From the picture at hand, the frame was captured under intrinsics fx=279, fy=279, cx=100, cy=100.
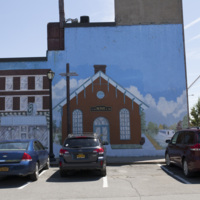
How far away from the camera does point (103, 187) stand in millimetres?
8484

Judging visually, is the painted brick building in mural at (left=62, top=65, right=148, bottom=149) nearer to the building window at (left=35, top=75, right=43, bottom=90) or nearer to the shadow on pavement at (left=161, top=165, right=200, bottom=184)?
the building window at (left=35, top=75, right=43, bottom=90)

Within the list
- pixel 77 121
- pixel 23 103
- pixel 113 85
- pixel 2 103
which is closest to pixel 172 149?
pixel 113 85

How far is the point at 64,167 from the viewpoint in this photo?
10023 mm

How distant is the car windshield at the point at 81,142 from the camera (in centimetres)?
1025

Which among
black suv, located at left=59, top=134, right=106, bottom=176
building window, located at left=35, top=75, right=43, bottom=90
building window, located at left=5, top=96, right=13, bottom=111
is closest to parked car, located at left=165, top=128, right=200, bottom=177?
black suv, located at left=59, top=134, right=106, bottom=176

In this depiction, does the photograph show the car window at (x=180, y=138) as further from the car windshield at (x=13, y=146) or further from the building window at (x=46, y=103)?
the building window at (x=46, y=103)

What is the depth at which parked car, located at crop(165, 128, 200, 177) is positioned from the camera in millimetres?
9445

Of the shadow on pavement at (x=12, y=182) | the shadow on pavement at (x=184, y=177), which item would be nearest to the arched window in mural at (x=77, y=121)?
the shadow on pavement at (x=12, y=182)

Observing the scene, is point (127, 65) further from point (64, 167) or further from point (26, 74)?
point (64, 167)

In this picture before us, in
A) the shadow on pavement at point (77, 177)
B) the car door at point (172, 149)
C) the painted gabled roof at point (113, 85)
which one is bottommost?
the shadow on pavement at point (77, 177)

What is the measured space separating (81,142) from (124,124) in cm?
885

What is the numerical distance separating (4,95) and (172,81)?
11646 millimetres

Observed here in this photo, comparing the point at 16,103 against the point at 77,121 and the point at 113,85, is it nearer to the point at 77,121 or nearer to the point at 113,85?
the point at 77,121

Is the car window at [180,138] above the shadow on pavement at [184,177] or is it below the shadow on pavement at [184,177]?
above
